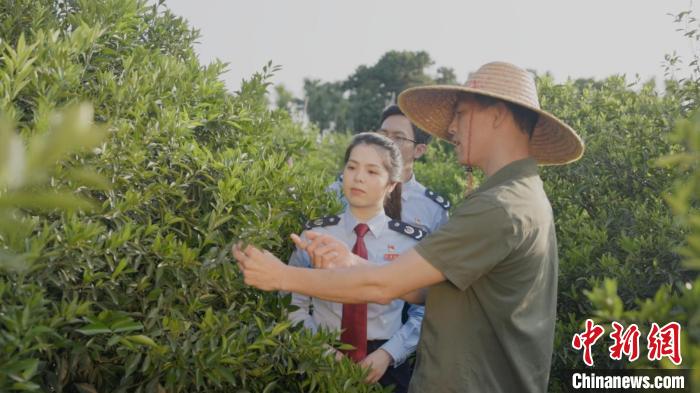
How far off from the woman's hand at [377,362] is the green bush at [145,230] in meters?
0.39

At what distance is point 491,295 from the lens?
2699 mm

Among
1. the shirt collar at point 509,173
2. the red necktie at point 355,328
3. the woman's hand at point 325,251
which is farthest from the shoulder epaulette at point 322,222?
the shirt collar at point 509,173

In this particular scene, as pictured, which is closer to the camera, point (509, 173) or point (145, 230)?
point (145, 230)

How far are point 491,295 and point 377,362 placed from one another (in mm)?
928

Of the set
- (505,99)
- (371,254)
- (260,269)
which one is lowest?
(260,269)

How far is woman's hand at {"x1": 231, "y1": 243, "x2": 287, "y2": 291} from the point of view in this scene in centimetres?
268

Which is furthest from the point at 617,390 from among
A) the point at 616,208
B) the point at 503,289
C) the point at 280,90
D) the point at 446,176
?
the point at 280,90

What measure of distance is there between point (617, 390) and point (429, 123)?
2.13m

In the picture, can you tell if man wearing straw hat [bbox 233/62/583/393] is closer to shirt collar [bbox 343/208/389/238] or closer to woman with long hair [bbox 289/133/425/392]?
woman with long hair [bbox 289/133/425/392]

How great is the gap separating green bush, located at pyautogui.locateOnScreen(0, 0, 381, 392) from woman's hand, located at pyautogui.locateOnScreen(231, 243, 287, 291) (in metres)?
0.08

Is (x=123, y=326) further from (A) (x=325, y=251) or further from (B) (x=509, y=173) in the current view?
(B) (x=509, y=173)

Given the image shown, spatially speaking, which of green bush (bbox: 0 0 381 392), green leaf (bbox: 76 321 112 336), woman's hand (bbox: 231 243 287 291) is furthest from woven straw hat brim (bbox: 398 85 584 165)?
green leaf (bbox: 76 321 112 336)

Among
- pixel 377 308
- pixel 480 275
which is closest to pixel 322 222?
pixel 377 308

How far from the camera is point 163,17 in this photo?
11.9 feet
